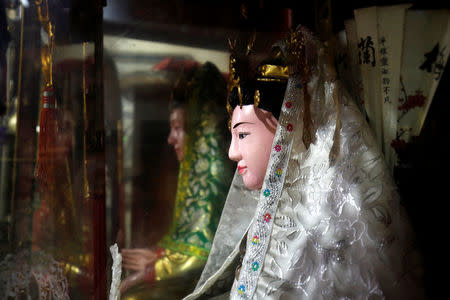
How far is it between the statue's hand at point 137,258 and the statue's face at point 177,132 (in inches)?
19.5

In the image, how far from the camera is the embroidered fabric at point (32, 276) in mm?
1695

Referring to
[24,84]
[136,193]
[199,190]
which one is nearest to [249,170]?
[199,190]

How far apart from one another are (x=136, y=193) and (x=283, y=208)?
1.08 m

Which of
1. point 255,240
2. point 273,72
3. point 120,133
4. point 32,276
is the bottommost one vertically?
point 32,276

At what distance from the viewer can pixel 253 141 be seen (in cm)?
141

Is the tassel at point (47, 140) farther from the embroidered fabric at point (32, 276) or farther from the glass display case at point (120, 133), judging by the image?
the embroidered fabric at point (32, 276)

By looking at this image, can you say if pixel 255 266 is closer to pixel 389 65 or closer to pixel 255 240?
pixel 255 240

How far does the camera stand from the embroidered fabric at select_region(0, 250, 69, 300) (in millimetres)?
1695

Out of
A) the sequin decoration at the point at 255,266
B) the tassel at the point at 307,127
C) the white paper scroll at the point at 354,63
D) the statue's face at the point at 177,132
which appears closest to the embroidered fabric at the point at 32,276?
the statue's face at the point at 177,132

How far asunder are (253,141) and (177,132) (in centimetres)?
74

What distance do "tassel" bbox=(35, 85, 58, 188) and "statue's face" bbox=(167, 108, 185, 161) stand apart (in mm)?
571

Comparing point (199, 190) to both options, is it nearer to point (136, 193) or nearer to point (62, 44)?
point (136, 193)

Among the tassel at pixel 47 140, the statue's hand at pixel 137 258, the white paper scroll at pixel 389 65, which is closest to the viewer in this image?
the white paper scroll at pixel 389 65

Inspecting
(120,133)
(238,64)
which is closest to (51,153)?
(120,133)
